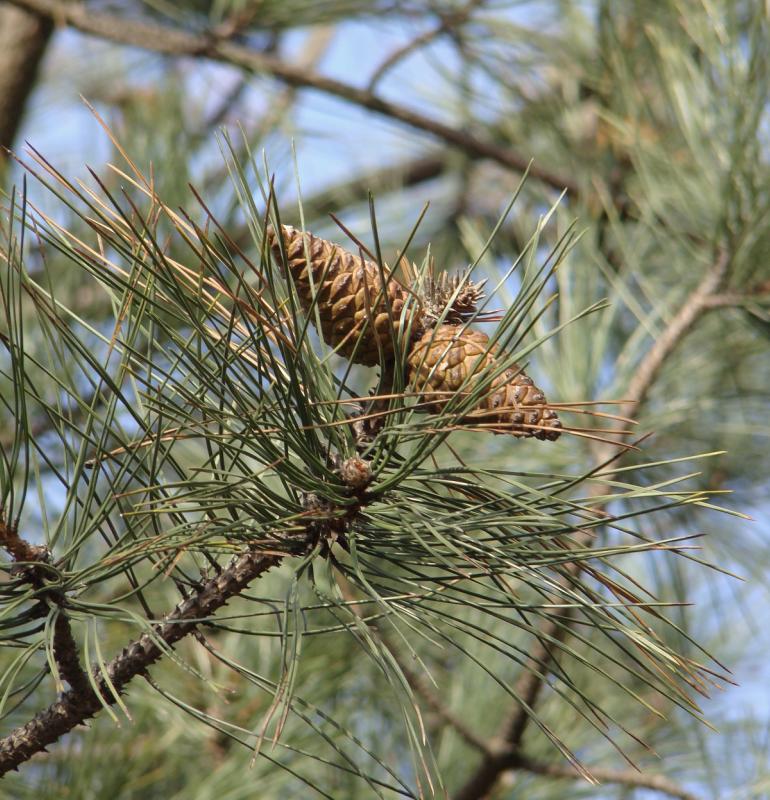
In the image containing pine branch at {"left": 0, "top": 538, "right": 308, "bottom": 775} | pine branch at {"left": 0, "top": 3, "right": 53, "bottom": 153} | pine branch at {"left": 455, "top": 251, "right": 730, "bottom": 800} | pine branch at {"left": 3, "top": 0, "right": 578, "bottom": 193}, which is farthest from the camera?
pine branch at {"left": 0, "top": 3, "right": 53, "bottom": 153}

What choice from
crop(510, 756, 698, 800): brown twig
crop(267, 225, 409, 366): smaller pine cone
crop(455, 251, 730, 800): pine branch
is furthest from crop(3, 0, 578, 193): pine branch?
crop(267, 225, 409, 366): smaller pine cone

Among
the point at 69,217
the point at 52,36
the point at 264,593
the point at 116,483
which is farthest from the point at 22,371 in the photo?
the point at 52,36

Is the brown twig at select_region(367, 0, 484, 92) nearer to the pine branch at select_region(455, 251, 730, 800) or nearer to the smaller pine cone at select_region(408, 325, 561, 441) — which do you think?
the pine branch at select_region(455, 251, 730, 800)

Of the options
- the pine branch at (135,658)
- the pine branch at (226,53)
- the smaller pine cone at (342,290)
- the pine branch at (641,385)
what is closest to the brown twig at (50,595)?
the pine branch at (135,658)

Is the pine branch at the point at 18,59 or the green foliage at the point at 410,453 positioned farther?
the pine branch at the point at 18,59

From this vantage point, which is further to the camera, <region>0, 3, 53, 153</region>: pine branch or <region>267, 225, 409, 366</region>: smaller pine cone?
<region>0, 3, 53, 153</region>: pine branch

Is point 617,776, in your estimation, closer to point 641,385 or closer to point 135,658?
point 641,385

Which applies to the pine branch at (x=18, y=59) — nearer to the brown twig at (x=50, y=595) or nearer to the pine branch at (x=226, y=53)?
the pine branch at (x=226, y=53)
